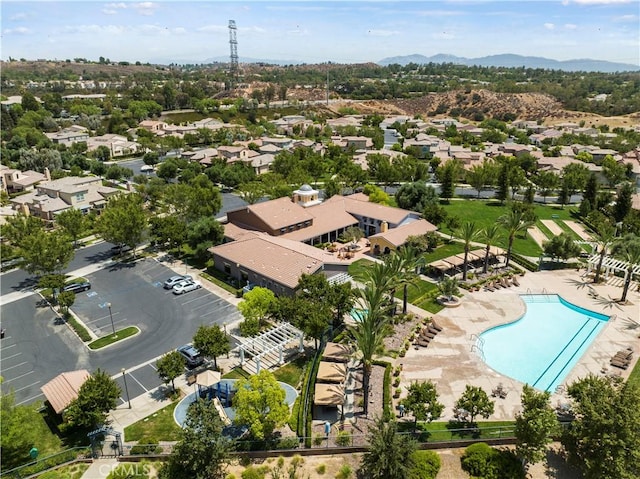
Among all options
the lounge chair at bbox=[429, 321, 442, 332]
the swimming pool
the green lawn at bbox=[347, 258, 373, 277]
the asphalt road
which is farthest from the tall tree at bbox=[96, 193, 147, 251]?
the swimming pool

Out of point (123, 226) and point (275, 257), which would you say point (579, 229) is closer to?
point (275, 257)

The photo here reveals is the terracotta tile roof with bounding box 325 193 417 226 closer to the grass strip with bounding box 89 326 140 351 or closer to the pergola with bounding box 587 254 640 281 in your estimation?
the pergola with bounding box 587 254 640 281

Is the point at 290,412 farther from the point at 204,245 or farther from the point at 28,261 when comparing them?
the point at 28,261

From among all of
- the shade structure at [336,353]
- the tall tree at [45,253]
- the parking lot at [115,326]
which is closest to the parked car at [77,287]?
the parking lot at [115,326]

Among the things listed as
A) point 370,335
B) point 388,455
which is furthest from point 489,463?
point 370,335

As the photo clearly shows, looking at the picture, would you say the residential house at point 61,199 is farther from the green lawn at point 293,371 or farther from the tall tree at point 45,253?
the green lawn at point 293,371
